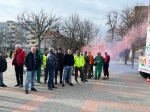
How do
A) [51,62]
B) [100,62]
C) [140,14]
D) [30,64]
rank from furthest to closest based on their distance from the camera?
[140,14] < [100,62] < [51,62] < [30,64]

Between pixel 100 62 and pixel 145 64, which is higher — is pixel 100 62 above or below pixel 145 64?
above

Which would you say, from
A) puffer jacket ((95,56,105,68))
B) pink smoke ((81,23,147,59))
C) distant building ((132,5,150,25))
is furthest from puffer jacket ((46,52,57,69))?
distant building ((132,5,150,25))

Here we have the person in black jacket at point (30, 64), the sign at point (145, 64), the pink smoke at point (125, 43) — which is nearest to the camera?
the person in black jacket at point (30, 64)

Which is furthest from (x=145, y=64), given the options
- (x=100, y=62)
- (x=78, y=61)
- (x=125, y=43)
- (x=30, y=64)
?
(x=30, y=64)

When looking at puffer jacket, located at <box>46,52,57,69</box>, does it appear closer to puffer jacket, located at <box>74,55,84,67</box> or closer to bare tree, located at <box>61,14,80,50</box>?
puffer jacket, located at <box>74,55,84,67</box>

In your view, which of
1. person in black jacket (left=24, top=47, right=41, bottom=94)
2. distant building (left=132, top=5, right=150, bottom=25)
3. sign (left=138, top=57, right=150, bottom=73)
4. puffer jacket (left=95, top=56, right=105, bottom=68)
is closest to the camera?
person in black jacket (left=24, top=47, right=41, bottom=94)

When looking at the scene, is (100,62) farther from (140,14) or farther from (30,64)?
(140,14)

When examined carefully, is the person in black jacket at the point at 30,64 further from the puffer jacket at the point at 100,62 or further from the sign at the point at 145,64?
the sign at the point at 145,64

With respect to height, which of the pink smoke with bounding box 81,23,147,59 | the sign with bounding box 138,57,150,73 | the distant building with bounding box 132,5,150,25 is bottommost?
the sign with bounding box 138,57,150,73

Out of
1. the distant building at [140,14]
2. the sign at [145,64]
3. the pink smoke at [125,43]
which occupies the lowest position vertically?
the sign at [145,64]

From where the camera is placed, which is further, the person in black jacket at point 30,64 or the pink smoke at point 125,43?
the pink smoke at point 125,43

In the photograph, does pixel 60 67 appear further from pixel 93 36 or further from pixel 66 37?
pixel 93 36

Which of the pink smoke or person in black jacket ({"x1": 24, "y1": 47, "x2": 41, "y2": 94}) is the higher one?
the pink smoke

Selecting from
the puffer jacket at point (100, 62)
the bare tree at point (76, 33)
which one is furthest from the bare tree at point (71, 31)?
the puffer jacket at point (100, 62)
